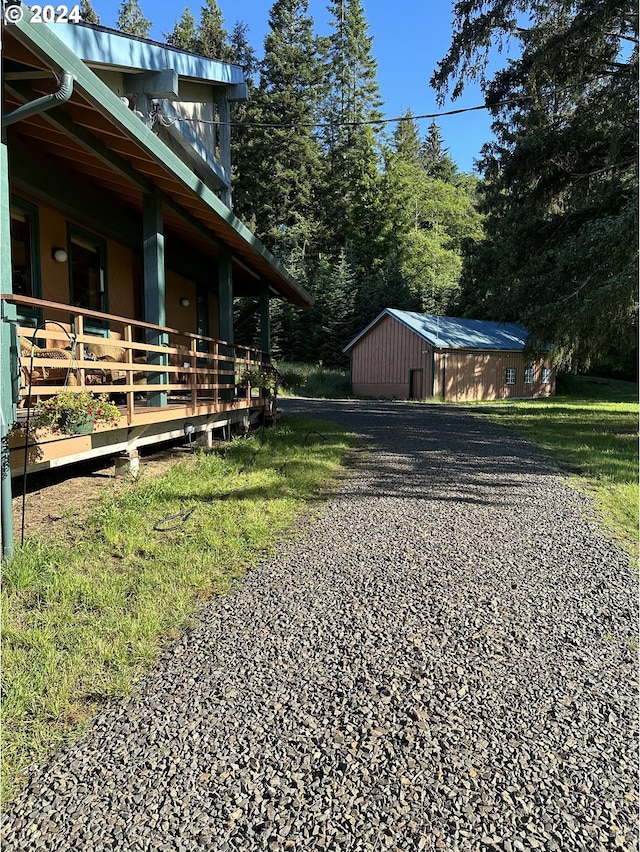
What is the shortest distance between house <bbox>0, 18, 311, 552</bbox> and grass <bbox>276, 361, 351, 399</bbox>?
15.1m

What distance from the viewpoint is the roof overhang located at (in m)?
4.08

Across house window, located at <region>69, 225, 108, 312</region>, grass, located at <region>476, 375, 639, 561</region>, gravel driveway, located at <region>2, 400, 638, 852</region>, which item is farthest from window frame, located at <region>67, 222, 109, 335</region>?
grass, located at <region>476, 375, 639, 561</region>

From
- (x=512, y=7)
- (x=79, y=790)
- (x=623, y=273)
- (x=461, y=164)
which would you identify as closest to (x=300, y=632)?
(x=79, y=790)

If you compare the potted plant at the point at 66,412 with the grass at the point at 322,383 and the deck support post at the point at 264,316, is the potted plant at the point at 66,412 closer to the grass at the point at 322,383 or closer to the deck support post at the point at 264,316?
the deck support post at the point at 264,316

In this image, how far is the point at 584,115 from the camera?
12.3m

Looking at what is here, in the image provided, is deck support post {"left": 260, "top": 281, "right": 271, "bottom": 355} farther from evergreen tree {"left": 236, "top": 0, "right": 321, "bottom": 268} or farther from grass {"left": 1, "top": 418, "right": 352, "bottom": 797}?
evergreen tree {"left": 236, "top": 0, "right": 321, "bottom": 268}

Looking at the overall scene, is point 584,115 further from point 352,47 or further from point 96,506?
point 352,47

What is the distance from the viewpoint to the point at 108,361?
6.62 metres

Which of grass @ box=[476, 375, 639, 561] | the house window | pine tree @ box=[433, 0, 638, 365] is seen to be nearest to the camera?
grass @ box=[476, 375, 639, 561]

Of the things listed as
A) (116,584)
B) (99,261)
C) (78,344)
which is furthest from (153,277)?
(116,584)

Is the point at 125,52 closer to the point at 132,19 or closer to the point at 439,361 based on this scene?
the point at 439,361

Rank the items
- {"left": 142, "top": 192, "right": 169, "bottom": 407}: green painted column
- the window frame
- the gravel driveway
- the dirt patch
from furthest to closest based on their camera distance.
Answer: the window frame < {"left": 142, "top": 192, "right": 169, "bottom": 407}: green painted column < the dirt patch < the gravel driveway

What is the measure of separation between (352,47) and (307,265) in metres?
17.7

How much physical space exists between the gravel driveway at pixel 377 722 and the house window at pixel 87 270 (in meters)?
5.46
